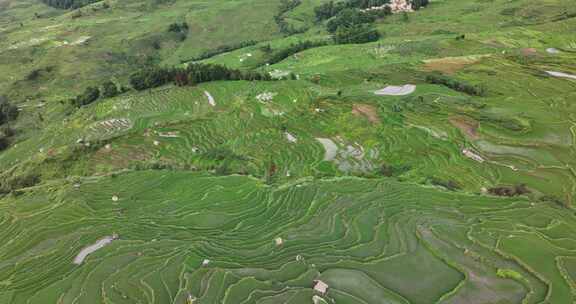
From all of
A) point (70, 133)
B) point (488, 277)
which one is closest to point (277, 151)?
point (488, 277)

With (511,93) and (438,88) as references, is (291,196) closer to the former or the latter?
(438,88)

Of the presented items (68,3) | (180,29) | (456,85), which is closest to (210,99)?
(456,85)

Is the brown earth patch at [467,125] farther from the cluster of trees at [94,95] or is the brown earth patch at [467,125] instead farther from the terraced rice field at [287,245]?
the cluster of trees at [94,95]

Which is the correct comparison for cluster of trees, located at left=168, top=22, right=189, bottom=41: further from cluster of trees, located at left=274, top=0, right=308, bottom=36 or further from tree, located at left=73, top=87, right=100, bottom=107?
tree, located at left=73, top=87, right=100, bottom=107

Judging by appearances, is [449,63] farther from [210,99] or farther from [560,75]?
[210,99]

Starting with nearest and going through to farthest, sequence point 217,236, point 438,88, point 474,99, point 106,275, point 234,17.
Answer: point 106,275, point 217,236, point 474,99, point 438,88, point 234,17
